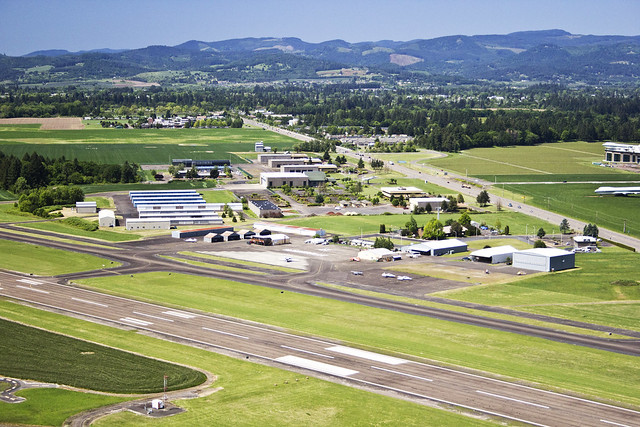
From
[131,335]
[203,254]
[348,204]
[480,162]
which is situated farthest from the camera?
[480,162]

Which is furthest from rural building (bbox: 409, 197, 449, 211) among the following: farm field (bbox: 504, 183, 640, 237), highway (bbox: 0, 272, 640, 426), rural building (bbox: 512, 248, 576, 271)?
highway (bbox: 0, 272, 640, 426)

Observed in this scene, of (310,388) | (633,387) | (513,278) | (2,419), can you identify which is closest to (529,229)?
(513,278)

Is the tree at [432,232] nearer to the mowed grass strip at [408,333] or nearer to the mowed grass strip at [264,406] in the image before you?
the mowed grass strip at [408,333]

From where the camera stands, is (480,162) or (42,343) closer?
(42,343)

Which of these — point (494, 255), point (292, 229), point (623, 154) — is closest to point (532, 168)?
point (623, 154)

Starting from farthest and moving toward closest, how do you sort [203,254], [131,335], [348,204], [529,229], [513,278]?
[348,204] < [529,229] < [203,254] < [513,278] < [131,335]

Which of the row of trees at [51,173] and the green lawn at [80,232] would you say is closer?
the green lawn at [80,232]

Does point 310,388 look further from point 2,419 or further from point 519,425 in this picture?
point 2,419

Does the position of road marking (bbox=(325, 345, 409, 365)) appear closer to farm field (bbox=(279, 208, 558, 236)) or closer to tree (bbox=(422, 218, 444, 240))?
tree (bbox=(422, 218, 444, 240))

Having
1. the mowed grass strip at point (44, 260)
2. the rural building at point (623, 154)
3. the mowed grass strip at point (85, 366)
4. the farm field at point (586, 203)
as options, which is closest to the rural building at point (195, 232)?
the mowed grass strip at point (44, 260)
